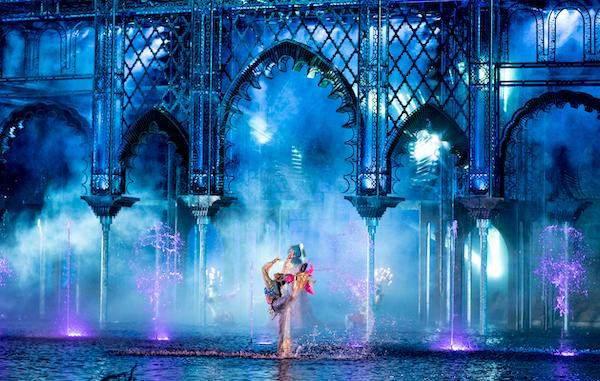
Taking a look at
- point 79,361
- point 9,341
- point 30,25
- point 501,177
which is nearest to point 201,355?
point 79,361

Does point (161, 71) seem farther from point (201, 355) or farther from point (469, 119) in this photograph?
point (201, 355)

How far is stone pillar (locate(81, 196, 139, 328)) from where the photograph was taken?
24.4 meters

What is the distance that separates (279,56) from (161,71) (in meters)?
3.36

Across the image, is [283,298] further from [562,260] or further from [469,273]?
[562,260]

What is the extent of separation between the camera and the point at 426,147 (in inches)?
1080

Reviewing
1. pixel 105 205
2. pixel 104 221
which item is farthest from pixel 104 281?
pixel 105 205

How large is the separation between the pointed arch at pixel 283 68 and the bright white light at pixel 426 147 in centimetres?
349

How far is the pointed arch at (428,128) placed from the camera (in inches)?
917

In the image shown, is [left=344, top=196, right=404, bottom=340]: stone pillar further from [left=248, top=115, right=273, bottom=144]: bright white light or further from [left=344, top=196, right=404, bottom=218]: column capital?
[left=248, top=115, right=273, bottom=144]: bright white light

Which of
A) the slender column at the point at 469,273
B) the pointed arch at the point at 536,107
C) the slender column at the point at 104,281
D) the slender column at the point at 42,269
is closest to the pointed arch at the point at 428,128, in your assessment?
the pointed arch at the point at 536,107

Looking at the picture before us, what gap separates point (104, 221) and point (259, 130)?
6.38m

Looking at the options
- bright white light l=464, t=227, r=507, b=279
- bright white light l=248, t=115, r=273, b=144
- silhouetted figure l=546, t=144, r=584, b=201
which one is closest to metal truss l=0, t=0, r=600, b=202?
silhouetted figure l=546, t=144, r=584, b=201

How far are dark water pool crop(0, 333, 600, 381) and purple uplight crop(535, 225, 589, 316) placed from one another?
3021 mm

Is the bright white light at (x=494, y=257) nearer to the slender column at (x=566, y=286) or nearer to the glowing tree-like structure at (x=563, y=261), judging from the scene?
the glowing tree-like structure at (x=563, y=261)
